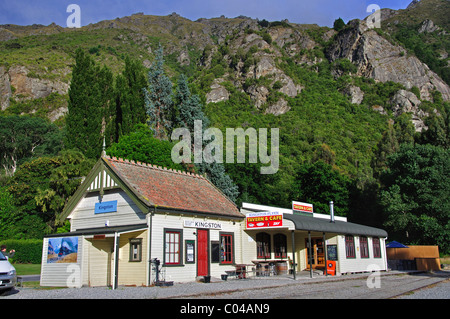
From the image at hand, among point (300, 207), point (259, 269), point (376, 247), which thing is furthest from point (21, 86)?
point (376, 247)

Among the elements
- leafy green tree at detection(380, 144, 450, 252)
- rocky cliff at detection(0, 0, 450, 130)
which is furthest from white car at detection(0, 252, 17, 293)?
rocky cliff at detection(0, 0, 450, 130)

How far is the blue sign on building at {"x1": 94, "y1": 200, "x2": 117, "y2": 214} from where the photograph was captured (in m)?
18.8

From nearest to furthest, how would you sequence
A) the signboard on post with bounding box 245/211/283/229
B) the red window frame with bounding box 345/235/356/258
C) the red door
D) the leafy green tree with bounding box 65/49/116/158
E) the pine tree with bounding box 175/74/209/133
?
the red door, the signboard on post with bounding box 245/211/283/229, the red window frame with bounding box 345/235/356/258, the leafy green tree with bounding box 65/49/116/158, the pine tree with bounding box 175/74/209/133

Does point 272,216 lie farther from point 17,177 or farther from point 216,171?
point 17,177

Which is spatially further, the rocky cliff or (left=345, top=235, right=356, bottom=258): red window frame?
the rocky cliff

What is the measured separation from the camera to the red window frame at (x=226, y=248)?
2088 centimetres

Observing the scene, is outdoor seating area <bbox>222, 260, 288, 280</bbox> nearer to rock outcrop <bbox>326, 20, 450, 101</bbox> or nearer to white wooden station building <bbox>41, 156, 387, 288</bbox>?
white wooden station building <bbox>41, 156, 387, 288</bbox>

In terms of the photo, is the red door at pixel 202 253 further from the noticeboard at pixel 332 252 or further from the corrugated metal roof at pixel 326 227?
the noticeboard at pixel 332 252

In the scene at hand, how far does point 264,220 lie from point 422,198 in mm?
22412

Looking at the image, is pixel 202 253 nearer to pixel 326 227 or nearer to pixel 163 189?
pixel 163 189

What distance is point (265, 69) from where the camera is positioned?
12125cm

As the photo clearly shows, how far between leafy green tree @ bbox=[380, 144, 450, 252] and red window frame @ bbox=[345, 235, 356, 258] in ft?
45.8

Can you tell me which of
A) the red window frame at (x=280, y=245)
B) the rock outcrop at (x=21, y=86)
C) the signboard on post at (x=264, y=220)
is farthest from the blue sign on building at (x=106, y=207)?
the rock outcrop at (x=21, y=86)

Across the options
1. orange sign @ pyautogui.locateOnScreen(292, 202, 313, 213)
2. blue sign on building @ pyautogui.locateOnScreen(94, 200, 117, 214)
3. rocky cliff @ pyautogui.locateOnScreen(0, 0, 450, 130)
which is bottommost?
blue sign on building @ pyautogui.locateOnScreen(94, 200, 117, 214)
